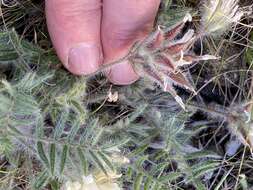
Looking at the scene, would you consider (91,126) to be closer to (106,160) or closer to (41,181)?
(106,160)

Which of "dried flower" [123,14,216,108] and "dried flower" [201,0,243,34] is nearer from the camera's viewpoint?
"dried flower" [123,14,216,108]

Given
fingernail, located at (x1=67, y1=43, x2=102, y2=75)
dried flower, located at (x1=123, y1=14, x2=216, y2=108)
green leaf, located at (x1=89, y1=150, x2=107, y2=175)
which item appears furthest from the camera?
fingernail, located at (x1=67, y1=43, x2=102, y2=75)

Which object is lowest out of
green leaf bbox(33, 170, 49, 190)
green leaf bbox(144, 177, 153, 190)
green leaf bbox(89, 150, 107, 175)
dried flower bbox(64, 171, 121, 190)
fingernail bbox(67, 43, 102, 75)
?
green leaf bbox(144, 177, 153, 190)

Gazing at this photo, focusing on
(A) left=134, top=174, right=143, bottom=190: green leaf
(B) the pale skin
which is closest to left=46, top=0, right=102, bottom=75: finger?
(B) the pale skin

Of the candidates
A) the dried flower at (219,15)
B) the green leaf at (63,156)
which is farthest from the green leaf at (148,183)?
the dried flower at (219,15)

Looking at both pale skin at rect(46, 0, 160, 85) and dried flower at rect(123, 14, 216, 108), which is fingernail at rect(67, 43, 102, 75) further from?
dried flower at rect(123, 14, 216, 108)

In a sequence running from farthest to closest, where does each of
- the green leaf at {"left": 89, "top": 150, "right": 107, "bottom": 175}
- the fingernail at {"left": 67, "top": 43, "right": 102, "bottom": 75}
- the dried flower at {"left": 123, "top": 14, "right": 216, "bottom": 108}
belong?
the fingernail at {"left": 67, "top": 43, "right": 102, "bottom": 75}
the green leaf at {"left": 89, "top": 150, "right": 107, "bottom": 175}
the dried flower at {"left": 123, "top": 14, "right": 216, "bottom": 108}

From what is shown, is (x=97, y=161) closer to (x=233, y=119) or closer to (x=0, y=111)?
(x=0, y=111)

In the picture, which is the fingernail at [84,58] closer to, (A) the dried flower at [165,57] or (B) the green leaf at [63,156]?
(A) the dried flower at [165,57]
